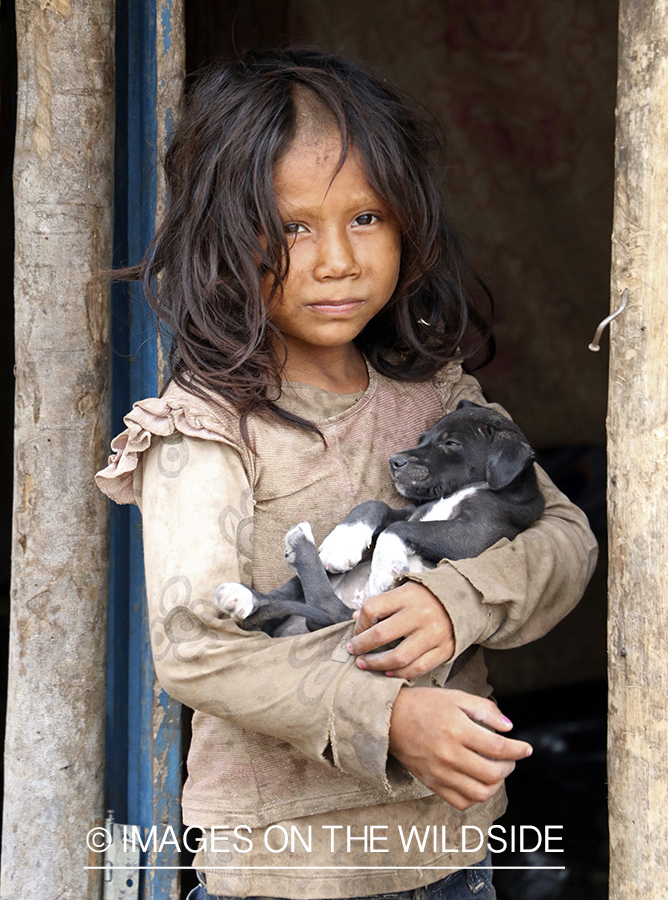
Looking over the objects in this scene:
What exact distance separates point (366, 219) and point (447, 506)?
66 cm

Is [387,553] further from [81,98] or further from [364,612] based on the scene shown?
[81,98]

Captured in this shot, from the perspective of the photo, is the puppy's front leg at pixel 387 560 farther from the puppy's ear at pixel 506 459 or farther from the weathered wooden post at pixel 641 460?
the weathered wooden post at pixel 641 460

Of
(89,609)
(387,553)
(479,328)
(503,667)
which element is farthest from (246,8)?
(503,667)

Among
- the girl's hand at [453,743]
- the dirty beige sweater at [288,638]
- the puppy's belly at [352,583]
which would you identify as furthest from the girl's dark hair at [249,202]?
the girl's hand at [453,743]

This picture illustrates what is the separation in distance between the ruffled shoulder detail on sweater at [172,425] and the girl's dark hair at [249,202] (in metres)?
0.05

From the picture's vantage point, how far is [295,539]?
1835 millimetres

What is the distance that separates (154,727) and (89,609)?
Result: 0.43m

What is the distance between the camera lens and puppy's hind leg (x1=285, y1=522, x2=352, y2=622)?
1.81m

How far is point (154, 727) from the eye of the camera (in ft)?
8.76

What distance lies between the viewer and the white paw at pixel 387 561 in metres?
1.83

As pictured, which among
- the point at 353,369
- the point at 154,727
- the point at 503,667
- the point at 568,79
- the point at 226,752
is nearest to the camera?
the point at 226,752

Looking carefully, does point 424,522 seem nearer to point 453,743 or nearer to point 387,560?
point 387,560

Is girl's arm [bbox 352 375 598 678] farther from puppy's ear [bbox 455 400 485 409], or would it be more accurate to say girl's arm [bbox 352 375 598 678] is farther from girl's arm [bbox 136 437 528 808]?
puppy's ear [bbox 455 400 485 409]
